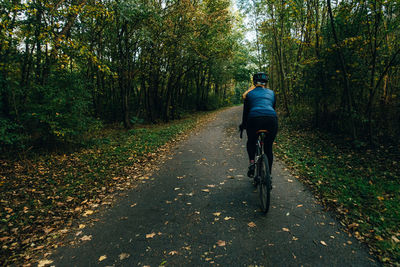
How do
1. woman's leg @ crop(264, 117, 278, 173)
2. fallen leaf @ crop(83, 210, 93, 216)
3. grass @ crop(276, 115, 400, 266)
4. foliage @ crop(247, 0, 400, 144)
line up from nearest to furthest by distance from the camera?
grass @ crop(276, 115, 400, 266) → woman's leg @ crop(264, 117, 278, 173) → fallen leaf @ crop(83, 210, 93, 216) → foliage @ crop(247, 0, 400, 144)

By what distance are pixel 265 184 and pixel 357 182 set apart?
2.92 metres

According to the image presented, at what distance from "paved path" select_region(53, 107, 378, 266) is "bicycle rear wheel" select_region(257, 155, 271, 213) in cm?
19

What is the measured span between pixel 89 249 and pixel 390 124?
30.3 feet

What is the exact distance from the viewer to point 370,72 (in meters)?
7.48

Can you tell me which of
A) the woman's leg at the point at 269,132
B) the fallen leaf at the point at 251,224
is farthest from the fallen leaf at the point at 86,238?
the woman's leg at the point at 269,132

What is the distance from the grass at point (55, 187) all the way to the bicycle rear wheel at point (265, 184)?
3.44 meters

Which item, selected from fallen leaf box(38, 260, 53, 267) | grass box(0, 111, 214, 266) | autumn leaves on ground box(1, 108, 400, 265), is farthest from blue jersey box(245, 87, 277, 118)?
fallen leaf box(38, 260, 53, 267)

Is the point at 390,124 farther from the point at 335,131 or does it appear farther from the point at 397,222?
the point at 397,222

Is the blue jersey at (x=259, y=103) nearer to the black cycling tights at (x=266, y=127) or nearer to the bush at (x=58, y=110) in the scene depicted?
the black cycling tights at (x=266, y=127)

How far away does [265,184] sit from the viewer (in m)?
3.92

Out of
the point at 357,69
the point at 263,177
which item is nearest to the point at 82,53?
the point at 263,177

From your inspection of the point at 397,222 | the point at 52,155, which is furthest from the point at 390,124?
the point at 52,155

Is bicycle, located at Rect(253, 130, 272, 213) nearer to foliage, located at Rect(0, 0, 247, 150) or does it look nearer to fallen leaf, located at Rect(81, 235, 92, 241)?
fallen leaf, located at Rect(81, 235, 92, 241)

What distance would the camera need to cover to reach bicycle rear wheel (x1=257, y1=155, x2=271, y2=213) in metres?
3.75
